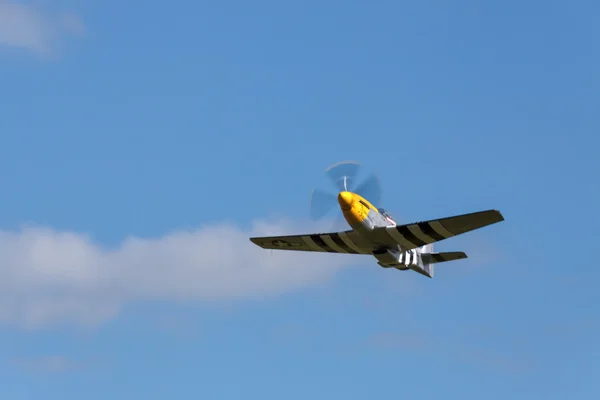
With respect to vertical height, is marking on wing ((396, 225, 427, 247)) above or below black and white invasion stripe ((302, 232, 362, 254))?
below

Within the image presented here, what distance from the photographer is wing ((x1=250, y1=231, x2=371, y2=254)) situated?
204ft

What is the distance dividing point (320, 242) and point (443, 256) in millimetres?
8119

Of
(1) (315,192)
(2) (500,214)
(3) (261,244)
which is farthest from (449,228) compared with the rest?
(3) (261,244)

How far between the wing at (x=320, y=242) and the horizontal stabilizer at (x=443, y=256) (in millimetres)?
4931

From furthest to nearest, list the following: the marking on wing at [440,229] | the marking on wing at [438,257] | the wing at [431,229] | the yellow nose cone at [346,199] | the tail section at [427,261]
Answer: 1. the marking on wing at [438,257]
2. the tail section at [427,261]
3. the marking on wing at [440,229]
4. the yellow nose cone at [346,199]
5. the wing at [431,229]

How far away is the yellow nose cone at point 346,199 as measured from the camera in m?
58.4

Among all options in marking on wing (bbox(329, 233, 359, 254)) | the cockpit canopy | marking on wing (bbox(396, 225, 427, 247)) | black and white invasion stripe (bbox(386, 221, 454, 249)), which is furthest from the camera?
marking on wing (bbox(329, 233, 359, 254))

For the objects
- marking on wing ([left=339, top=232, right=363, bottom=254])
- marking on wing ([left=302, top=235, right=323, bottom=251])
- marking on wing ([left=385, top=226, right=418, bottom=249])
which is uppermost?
marking on wing ([left=302, top=235, right=323, bottom=251])

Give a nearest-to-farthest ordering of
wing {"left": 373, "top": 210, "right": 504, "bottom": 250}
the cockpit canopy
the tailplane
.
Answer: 1. wing {"left": 373, "top": 210, "right": 504, "bottom": 250}
2. the cockpit canopy
3. the tailplane

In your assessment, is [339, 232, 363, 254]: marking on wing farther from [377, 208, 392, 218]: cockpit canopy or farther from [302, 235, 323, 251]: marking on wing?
[302, 235, 323, 251]: marking on wing

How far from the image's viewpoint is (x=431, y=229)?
60125mm

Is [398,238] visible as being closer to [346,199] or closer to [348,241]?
[348,241]

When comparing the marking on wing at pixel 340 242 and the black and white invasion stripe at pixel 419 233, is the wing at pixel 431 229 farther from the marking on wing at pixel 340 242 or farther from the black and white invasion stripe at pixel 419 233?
the marking on wing at pixel 340 242

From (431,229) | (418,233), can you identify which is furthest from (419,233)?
(431,229)
